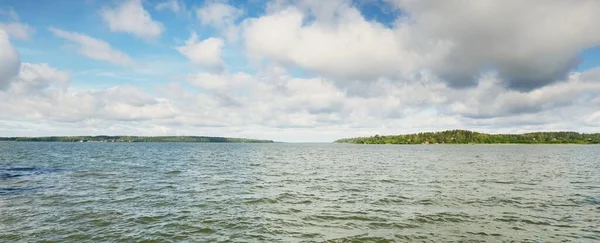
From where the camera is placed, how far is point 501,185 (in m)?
41.3

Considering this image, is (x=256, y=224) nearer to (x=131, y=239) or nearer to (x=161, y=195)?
(x=131, y=239)

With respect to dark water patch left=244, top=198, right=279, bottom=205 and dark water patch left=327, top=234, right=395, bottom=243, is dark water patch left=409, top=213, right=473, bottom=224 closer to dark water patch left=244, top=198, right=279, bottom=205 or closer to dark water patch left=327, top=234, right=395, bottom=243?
dark water patch left=327, top=234, right=395, bottom=243

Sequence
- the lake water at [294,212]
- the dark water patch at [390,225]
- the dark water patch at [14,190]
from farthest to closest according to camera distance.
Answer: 1. the dark water patch at [14,190]
2. the dark water patch at [390,225]
3. the lake water at [294,212]

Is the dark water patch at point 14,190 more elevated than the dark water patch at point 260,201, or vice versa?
the dark water patch at point 14,190

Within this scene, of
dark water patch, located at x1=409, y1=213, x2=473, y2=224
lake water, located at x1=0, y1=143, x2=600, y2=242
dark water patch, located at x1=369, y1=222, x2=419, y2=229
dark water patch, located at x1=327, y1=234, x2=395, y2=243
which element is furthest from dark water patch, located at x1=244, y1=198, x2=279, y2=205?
dark water patch, located at x1=409, y1=213, x2=473, y2=224

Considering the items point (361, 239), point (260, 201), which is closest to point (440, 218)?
point (361, 239)

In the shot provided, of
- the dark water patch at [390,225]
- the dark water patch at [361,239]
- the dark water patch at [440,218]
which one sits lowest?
the dark water patch at [361,239]

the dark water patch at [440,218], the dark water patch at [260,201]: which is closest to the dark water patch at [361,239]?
the dark water patch at [440,218]

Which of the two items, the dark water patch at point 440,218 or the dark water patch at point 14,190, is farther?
the dark water patch at point 14,190

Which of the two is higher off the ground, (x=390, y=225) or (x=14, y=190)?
(x=14, y=190)

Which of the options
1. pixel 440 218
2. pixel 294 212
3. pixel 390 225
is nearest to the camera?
pixel 390 225

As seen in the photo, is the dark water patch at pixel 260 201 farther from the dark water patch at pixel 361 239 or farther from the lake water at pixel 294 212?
the dark water patch at pixel 361 239

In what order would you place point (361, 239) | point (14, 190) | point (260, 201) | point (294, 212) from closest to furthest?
point (361, 239) → point (294, 212) → point (260, 201) → point (14, 190)

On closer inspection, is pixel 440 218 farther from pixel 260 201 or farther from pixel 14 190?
pixel 14 190
